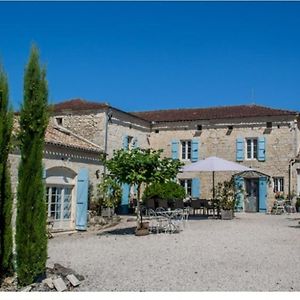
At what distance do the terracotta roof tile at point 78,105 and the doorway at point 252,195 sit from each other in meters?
9.30

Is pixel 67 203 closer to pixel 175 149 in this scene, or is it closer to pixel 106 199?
pixel 106 199

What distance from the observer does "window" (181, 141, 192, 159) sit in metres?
26.7

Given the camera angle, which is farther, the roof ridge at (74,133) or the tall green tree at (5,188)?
the roof ridge at (74,133)

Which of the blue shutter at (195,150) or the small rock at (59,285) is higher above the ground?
the blue shutter at (195,150)

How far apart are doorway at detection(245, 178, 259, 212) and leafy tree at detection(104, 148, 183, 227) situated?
12115mm

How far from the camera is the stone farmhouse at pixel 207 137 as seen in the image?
73.8ft

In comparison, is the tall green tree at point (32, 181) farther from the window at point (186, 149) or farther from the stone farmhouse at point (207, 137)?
the window at point (186, 149)

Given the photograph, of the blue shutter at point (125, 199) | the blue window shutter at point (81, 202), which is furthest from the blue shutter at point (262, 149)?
the blue window shutter at point (81, 202)

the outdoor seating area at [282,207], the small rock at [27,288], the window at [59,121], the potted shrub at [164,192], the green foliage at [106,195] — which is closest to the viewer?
the small rock at [27,288]

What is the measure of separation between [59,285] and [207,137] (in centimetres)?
2019

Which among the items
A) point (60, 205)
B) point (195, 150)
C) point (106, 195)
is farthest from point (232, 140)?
point (60, 205)

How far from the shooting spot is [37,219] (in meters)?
6.95

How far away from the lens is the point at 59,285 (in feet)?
22.3
